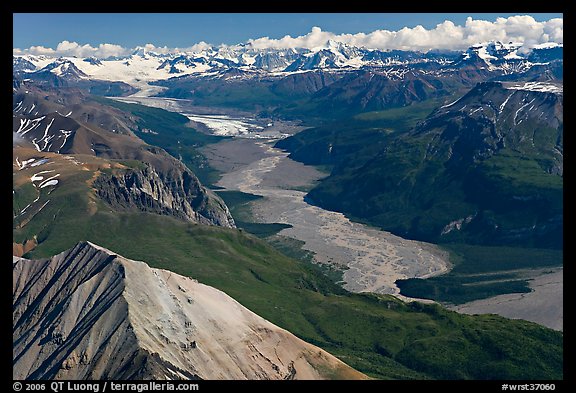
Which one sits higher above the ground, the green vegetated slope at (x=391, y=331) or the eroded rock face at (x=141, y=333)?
the eroded rock face at (x=141, y=333)

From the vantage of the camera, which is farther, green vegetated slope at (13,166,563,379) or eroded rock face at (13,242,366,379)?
green vegetated slope at (13,166,563,379)

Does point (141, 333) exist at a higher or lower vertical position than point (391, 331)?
higher

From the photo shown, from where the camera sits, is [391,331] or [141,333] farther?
[391,331]

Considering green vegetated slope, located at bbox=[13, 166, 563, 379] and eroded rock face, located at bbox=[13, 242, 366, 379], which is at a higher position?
eroded rock face, located at bbox=[13, 242, 366, 379]

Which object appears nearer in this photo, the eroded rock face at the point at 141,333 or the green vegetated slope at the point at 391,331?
the eroded rock face at the point at 141,333

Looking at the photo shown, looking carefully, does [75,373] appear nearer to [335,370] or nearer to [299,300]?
[335,370]
